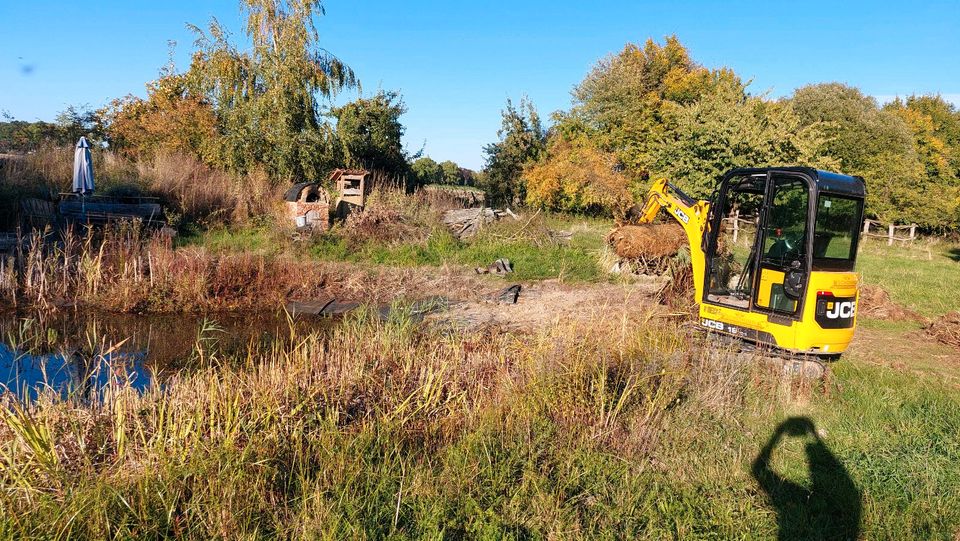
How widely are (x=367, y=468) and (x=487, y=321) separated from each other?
18.7 feet

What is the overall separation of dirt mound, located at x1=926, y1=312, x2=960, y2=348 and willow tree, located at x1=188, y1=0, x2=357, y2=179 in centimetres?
1721

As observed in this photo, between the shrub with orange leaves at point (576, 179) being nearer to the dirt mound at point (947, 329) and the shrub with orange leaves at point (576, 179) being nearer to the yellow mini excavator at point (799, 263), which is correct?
the dirt mound at point (947, 329)

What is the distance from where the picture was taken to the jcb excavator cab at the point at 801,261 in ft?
20.8

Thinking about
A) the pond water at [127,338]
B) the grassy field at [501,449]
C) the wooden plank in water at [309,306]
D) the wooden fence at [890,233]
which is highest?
the wooden fence at [890,233]

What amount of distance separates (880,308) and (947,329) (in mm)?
1664

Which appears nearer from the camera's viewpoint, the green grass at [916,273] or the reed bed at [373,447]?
the reed bed at [373,447]

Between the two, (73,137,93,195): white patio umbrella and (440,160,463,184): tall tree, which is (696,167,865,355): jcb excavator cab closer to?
(73,137,93,195): white patio umbrella

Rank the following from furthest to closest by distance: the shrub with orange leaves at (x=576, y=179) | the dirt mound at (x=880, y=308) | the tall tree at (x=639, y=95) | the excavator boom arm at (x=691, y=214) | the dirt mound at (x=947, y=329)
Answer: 1. the tall tree at (x=639, y=95)
2. the shrub with orange leaves at (x=576, y=179)
3. the dirt mound at (x=880, y=308)
4. the dirt mound at (x=947, y=329)
5. the excavator boom arm at (x=691, y=214)

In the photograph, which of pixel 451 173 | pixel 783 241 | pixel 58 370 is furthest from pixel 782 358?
pixel 451 173

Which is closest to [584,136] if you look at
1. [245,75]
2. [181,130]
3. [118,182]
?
[245,75]

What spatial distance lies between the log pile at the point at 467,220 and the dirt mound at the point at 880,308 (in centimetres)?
891

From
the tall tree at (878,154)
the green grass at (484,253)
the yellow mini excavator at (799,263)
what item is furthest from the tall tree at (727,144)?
the yellow mini excavator at (799,263)

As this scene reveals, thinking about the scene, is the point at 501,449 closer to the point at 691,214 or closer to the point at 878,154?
the point at 691,214

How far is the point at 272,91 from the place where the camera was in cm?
1970
